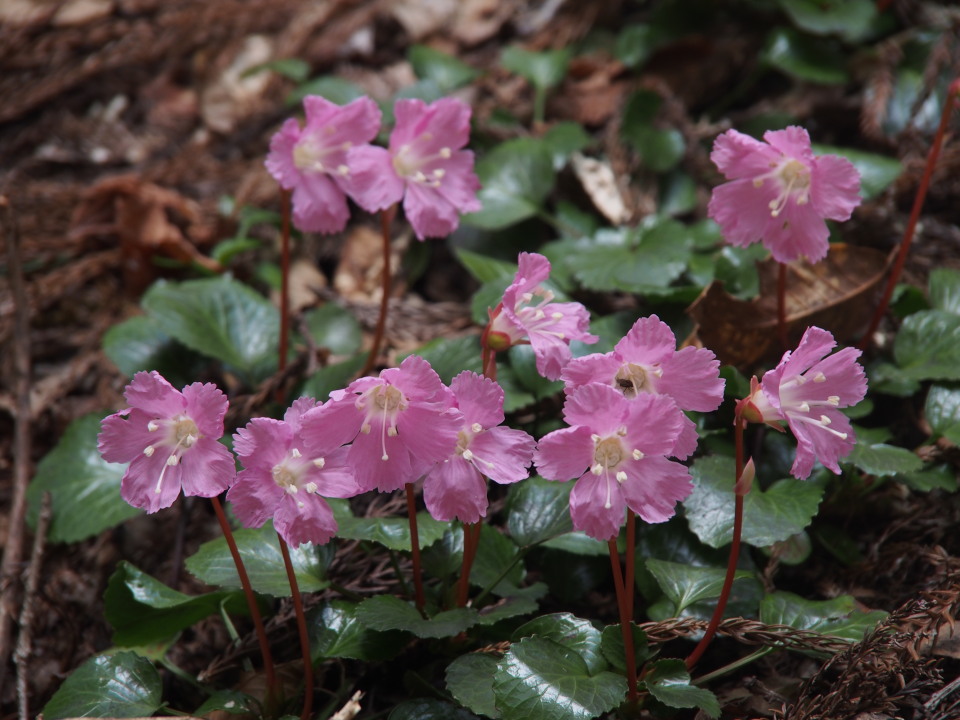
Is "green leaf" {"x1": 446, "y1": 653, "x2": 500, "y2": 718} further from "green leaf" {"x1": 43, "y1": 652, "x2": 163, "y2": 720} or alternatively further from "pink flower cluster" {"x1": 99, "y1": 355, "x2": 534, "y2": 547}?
"green leaf" {"x1": 43, "y1": 652, "x2": 163, "y2": 720}

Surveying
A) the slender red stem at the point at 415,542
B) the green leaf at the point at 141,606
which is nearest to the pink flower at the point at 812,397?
the slender red stem at the point at 415,542

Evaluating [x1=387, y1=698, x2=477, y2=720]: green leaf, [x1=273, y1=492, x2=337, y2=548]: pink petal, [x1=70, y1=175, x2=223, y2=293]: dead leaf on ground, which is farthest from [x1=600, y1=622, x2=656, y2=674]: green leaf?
[x1=70, y1=175, x2=223, y2=293]: dead leaf on ground

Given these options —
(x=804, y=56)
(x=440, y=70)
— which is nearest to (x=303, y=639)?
(x=440, y=70)

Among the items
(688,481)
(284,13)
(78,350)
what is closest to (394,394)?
(688,481)

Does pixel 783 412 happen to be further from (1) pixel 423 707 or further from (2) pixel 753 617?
(1) pixel 423 707

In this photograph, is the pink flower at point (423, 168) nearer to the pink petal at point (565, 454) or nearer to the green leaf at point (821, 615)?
the pink petal at point (565, 454)

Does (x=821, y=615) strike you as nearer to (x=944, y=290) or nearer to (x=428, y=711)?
(x=428, y=711)
